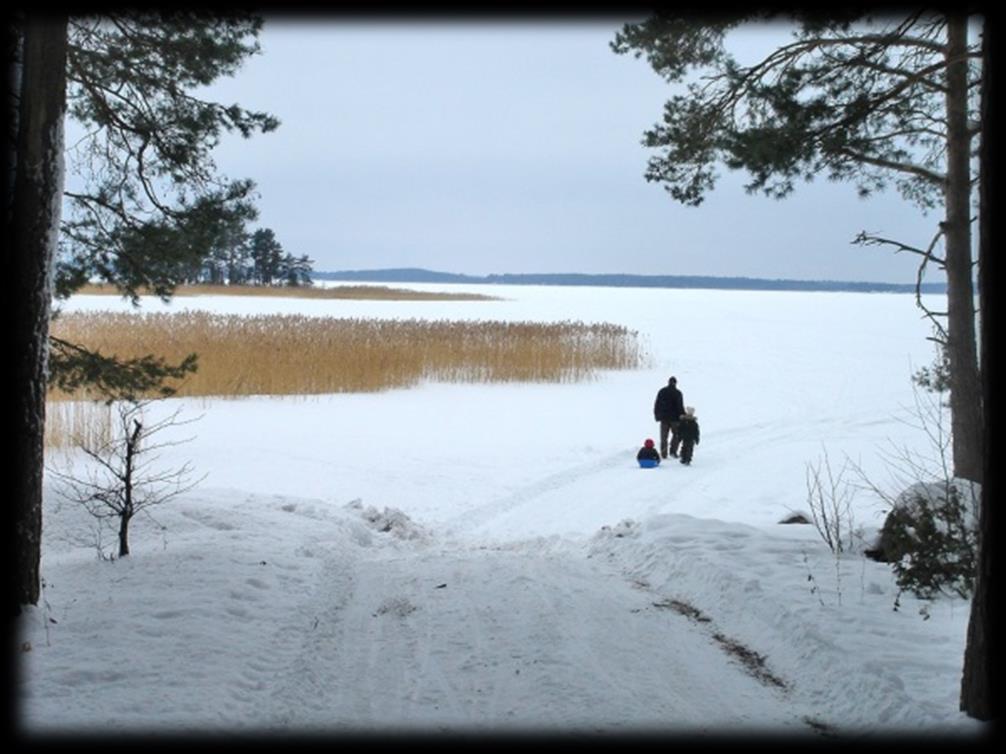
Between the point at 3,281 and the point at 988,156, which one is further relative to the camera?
the point at 3,281

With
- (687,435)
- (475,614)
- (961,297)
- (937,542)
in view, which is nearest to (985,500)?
(937,542)

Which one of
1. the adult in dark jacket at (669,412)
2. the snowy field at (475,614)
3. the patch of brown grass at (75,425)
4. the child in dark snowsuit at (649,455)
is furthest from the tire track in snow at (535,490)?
the patch of brown grass at (75,425)

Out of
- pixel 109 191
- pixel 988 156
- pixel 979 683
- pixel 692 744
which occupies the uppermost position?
pixel 109 191

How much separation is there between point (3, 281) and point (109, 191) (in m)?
2.67

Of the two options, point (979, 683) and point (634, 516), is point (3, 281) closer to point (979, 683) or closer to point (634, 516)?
point (979, 683)

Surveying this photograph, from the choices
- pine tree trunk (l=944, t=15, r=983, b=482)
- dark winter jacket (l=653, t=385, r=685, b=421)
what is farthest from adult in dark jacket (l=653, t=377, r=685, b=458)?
pine tree trunk (l=944, t=15, r=983, b=482)

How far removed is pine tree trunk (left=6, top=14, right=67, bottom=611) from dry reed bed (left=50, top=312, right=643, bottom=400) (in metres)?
10.6

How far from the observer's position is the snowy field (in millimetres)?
3986

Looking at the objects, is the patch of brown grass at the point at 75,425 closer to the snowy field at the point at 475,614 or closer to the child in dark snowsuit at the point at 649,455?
the snowy field at the point at 475,614

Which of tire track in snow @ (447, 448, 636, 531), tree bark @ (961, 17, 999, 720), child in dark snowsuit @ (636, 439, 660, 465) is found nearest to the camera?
tree bark @ (961, 17, 999, 720)

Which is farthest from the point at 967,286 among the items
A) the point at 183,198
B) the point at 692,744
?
the point at 183,198

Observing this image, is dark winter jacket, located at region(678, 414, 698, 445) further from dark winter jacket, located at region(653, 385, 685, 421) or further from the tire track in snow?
the tire track in snow

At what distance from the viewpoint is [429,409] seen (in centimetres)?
1756

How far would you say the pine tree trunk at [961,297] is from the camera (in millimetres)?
8141
